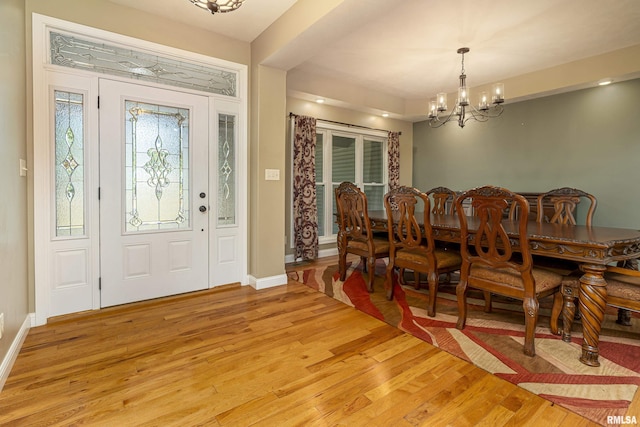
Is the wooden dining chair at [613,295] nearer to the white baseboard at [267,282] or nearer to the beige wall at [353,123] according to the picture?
the white baseboard at [267,282]

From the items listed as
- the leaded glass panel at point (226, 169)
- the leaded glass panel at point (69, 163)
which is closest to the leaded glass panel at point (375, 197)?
the leaded glass panel at point (226, 169)

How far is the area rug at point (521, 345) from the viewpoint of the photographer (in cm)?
162

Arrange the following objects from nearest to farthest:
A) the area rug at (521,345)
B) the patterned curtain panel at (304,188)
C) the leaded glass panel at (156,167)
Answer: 1. the area rug at (521,345)
2. the leaded glass panel at (156,167)
3. the patterned curtain panel at (304,188)

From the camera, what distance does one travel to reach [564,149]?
4273 mm

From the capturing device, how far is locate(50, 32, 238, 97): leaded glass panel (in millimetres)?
2516

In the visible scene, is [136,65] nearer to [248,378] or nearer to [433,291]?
[248,378]

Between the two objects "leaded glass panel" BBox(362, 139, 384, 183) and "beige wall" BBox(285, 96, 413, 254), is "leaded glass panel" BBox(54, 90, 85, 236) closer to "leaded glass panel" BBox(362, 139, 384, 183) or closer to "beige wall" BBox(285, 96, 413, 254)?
"beige wall" BBox(285, 96, 413, 254)

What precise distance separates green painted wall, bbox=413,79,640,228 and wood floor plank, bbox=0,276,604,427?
11.9 feet

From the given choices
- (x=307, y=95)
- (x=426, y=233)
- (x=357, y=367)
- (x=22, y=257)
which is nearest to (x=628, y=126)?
(x=426, y=233)

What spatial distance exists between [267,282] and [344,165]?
8.77 ft

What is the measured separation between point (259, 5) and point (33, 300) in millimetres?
3007

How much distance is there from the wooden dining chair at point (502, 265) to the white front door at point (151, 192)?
2465 mm

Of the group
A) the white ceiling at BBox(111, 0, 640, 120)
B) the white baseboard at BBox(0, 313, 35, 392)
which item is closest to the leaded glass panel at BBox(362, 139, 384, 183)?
the white ceiling at BBox(111, 0, 640, 120)

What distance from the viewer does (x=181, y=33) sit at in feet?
9.66
